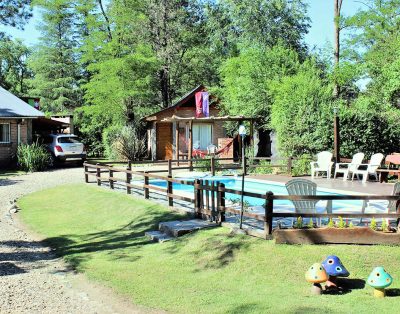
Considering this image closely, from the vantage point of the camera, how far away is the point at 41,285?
22.2 ft

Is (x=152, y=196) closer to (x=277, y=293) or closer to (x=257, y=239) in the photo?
(x=257, y=239)

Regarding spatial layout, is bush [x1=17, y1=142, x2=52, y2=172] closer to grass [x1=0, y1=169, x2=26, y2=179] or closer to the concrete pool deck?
grass [x1=0, y1=169, x2=26, y2=179]

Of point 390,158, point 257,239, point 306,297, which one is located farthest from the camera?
point 390,158

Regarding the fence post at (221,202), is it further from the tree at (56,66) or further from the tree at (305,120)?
the tree at (56,66)

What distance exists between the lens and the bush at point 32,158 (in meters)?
21.8

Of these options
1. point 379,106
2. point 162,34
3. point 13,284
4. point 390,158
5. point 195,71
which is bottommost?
point 13,284

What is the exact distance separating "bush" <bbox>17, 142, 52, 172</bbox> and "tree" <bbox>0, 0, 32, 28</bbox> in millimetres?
10023

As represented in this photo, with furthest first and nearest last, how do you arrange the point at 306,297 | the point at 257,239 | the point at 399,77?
the point at 399,77 < the point at 257,239 < the point at 306,297

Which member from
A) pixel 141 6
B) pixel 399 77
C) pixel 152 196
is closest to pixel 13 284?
pixel 152 196

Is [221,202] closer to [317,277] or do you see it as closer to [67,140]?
[317,277]

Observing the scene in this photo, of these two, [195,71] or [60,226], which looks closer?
[60,226]

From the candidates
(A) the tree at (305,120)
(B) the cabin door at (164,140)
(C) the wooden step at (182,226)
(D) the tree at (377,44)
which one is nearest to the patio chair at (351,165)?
(A) the tree at (305,120)

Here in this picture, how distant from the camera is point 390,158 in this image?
15156mm

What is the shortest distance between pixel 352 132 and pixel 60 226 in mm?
12047
